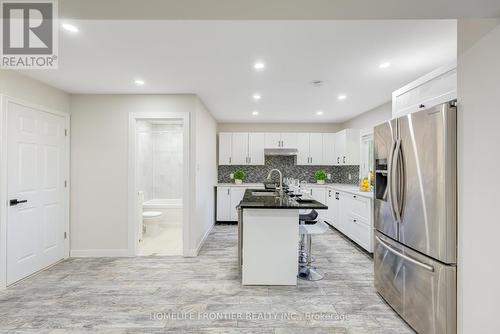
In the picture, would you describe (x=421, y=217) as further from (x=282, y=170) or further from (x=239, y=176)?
(x=282, y=170)

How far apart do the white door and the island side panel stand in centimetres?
273

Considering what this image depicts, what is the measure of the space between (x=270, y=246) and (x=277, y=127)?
4311 mm

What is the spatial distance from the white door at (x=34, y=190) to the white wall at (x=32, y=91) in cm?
13

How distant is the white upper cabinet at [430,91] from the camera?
79.6 inches

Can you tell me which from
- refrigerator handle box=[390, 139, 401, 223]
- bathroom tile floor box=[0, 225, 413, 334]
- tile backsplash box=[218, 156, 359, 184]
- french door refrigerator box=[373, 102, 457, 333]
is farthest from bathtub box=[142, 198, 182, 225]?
refrigerator handle box=[390, 139, 401, 223]

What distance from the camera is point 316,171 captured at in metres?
6.80

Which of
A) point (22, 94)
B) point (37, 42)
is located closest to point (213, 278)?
point (37, 42)

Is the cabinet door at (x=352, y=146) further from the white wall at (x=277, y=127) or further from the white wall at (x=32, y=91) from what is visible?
the white wall at (x=32, y=91)

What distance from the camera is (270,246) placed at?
→ 2.98 metres

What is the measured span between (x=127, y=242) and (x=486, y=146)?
4.33 meters

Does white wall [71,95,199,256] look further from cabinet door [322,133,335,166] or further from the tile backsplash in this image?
cabinet door [322,133,335,166]

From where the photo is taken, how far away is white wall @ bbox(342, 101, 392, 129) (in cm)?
460

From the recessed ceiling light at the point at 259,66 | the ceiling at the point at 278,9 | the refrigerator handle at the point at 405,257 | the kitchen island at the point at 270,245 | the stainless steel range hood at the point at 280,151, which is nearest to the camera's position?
the ceiling at the point at 278,9

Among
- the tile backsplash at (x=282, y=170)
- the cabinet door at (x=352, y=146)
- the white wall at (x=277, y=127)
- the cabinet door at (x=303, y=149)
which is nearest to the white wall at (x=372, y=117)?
the cabinet door at (x=352, y=146)
